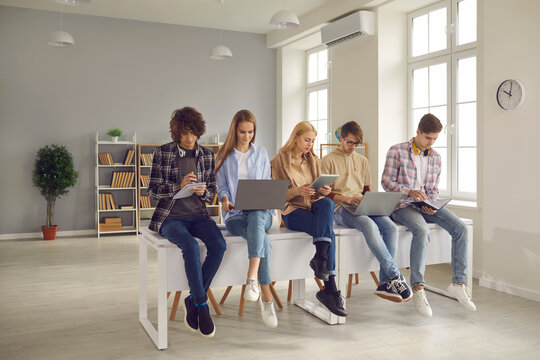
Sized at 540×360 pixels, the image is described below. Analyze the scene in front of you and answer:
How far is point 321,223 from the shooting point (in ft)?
10.4

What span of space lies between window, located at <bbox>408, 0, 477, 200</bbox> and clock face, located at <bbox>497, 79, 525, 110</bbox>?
44.7 inches

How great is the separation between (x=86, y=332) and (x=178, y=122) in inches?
57.1

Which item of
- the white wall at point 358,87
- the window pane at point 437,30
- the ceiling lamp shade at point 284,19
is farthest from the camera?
the white wall at point 358,87

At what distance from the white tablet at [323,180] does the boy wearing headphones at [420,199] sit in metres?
0.79

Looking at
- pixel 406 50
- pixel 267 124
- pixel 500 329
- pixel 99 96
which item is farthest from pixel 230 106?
pixel 500 329

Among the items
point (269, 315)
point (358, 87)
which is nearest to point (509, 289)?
point (269, 315)

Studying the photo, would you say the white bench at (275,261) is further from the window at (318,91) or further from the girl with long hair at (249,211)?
the window at (318,91)

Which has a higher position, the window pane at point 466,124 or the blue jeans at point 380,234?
the window pane at point 466,124

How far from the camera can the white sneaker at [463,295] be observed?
11.4 ft

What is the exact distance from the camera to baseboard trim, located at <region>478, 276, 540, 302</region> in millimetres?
3957

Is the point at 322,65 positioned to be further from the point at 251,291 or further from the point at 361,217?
the point at 251,291

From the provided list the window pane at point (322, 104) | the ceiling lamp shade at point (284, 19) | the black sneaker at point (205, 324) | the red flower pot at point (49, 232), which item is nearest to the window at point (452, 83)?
the ceiling lamp shade at point (284, 19)

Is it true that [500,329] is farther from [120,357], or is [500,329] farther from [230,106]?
[230,106]

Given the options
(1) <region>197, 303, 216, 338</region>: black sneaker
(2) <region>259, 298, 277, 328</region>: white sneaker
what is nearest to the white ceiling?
(2) <region>259, 298, 277, 328</region>: white sneaker
